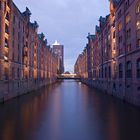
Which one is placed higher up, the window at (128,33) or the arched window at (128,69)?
the window at (128,33)

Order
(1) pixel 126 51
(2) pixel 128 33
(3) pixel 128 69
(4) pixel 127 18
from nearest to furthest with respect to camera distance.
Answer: (3) pixel 128 69, (2) pixel 128 33, (4) pixel 127 18, (1) pixel 126 51

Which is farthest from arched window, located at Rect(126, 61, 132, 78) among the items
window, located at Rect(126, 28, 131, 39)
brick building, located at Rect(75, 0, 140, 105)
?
window, located at Rect(126, 28, 131, 39)

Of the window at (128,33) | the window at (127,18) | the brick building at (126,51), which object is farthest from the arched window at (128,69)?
the window at (127,18)

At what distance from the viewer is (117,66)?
45062mm

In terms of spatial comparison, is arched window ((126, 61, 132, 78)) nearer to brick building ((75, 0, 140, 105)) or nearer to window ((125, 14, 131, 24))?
brick building ((75, 0, 140, 105))

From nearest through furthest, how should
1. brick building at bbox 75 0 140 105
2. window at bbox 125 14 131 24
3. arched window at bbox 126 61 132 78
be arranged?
1. brick building at bbox 75 0 140 105
2. arched window at bbox 126 61 132 78
3. window at bbox 125 14 131 24

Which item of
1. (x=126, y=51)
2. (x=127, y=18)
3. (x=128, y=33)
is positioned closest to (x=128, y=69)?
(x=126, y=51)

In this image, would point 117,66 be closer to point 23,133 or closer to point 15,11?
point 15,11

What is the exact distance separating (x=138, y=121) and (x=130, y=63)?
1694 cm

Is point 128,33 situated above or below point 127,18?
below

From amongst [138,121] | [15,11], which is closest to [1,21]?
[15,11]

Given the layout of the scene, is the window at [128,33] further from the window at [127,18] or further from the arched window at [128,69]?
the arched window at [128,69]

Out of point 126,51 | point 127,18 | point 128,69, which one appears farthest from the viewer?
point 126,51

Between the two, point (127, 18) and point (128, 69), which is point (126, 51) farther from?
point (127, 18)
